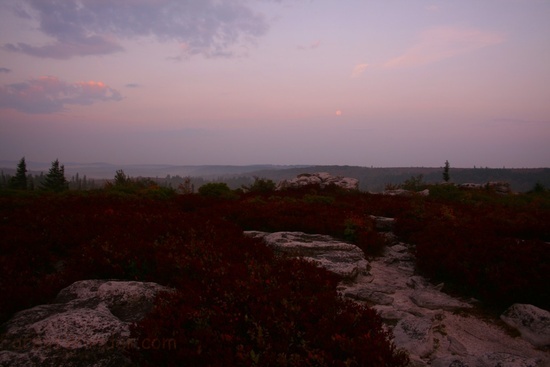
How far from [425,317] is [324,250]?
332 centimetres

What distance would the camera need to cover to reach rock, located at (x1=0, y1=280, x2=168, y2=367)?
11.8 feet

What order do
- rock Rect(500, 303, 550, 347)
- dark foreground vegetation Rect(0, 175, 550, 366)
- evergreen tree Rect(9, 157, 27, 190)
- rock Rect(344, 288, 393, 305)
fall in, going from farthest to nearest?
evergreen tree Rect(9, 157, 27, 190) → rock Rect(344, 288, 393, 305) → rock Rect(500, 303, 550, 347) → dark foreground vegetation Rect(0, 175, 550, 366)

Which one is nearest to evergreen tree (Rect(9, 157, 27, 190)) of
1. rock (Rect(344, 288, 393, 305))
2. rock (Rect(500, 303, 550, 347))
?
rock (Rect(344, 288, 393, 305))

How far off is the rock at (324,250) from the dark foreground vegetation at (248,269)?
26.5 inches

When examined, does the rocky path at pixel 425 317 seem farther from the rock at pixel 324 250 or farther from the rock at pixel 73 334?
the rock at pixel 73 334

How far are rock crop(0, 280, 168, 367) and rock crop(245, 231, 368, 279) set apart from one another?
3788 millimetres

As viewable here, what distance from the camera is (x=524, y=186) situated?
17025 centimetres

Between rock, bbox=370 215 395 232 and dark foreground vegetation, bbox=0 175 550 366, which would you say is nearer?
dark foreground vegetation, bbox=0 175 550 366

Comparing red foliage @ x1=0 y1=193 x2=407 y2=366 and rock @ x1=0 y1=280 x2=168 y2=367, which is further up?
red foliage @ x1=0 y1=193 x2=407 y2=366

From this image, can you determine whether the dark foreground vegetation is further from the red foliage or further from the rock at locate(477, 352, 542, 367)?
the rock at locate(477, 352, 542, 367)

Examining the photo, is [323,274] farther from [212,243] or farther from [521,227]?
[521,227]

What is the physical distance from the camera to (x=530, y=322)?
4953 mm

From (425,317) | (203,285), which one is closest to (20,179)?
(203,285)

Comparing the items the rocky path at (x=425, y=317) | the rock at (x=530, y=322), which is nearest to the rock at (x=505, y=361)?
the rocky path at (x=425, y=317)
